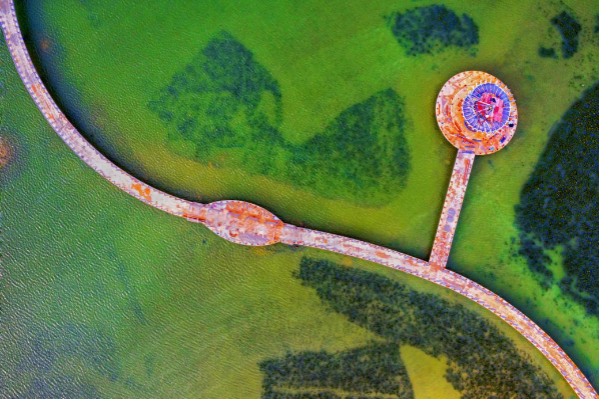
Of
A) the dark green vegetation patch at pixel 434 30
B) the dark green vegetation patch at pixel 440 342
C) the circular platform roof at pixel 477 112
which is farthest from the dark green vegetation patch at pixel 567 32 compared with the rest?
the dark green vegetation patch at pixel 440 342

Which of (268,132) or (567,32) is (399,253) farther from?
(567,32)

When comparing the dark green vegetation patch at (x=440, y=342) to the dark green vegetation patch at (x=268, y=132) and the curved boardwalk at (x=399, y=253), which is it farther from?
the dark green vegetation patch at (x=268, y=132)

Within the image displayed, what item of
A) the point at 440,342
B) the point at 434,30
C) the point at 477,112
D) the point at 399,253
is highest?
the point at 434,30

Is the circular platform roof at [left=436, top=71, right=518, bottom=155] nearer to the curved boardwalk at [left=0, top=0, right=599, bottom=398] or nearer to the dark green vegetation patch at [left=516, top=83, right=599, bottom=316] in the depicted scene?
the curved boardwalk at [left=0, top=0, right=599, bottom=398]

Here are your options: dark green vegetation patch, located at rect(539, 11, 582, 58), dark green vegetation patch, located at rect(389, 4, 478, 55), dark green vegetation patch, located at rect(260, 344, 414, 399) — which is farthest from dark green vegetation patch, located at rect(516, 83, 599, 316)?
dark green vegetation patch, located at rect(260, 344, 414, 399)

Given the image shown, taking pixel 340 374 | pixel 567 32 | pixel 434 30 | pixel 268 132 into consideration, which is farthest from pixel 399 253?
pixel 567 32
